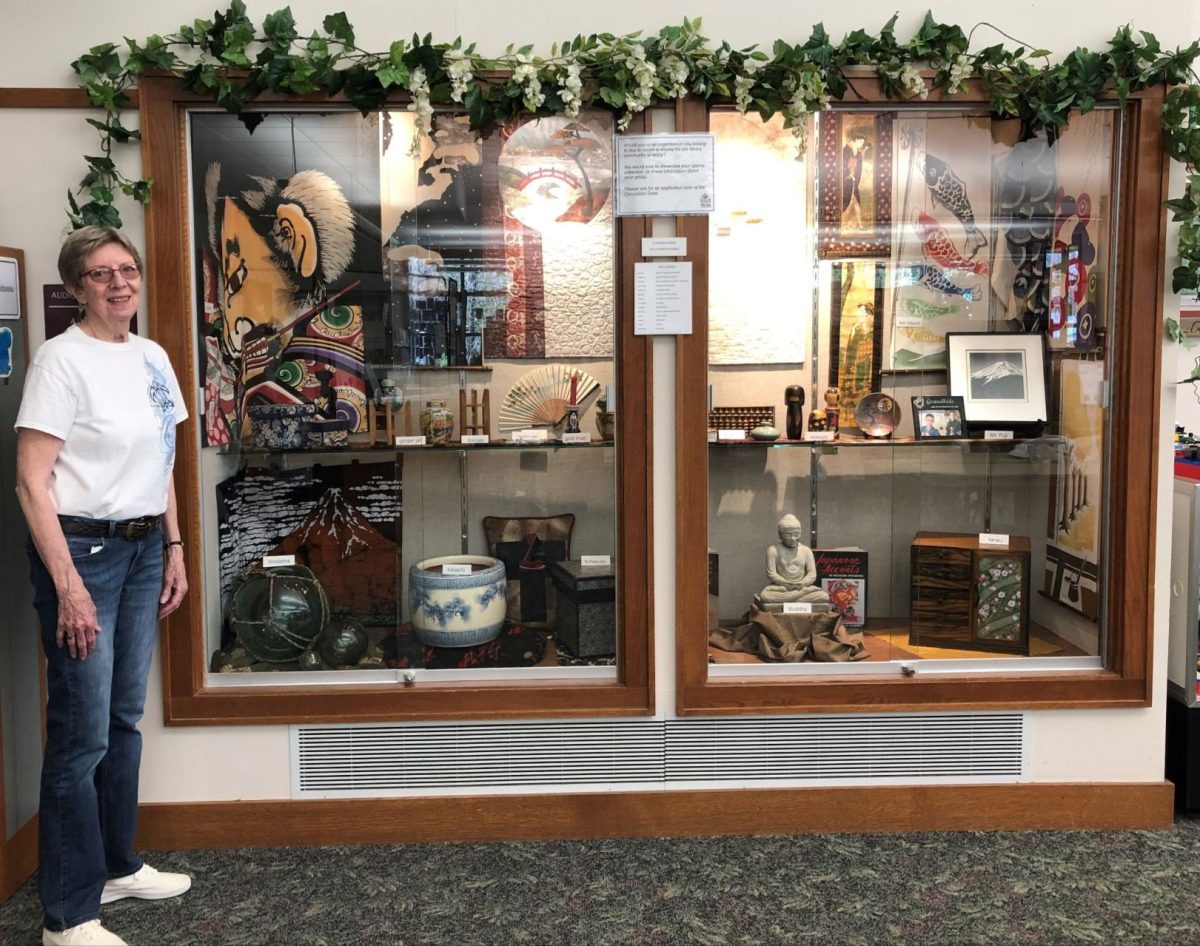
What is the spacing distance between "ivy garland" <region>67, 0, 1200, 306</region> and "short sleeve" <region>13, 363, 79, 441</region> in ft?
2.23

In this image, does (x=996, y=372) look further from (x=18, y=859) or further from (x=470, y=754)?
(x=18, y=859)

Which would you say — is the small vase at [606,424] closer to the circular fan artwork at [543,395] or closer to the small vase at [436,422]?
the circular fan artwork at [543,395]

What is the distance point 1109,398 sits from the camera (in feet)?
9.61

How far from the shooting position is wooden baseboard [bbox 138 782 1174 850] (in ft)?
9.44

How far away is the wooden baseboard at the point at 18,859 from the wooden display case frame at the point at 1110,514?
1866 millimetres

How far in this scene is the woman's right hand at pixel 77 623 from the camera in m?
2.21

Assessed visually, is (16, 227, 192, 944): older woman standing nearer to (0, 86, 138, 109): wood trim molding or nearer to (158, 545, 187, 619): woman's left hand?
(158, 545, 187, 619): woman's left hand

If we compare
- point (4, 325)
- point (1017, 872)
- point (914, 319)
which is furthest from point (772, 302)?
point (4, 325)

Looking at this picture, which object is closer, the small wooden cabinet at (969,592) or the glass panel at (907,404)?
the glass panel at (907,404)

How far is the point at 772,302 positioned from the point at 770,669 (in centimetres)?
120

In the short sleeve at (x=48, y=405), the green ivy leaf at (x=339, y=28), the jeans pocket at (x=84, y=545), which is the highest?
the green ivy leaf at (x=339, y=28)

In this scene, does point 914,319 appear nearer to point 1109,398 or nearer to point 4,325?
point 1109,398

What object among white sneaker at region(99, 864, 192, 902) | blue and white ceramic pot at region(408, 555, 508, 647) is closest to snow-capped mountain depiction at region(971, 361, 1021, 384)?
blue and white ceramic pot at region(408, 555, 508, 647)

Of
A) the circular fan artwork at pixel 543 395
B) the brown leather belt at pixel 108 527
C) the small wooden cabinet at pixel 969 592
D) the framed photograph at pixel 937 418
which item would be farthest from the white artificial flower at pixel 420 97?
the small wooden cabinet at pixel 969 592
